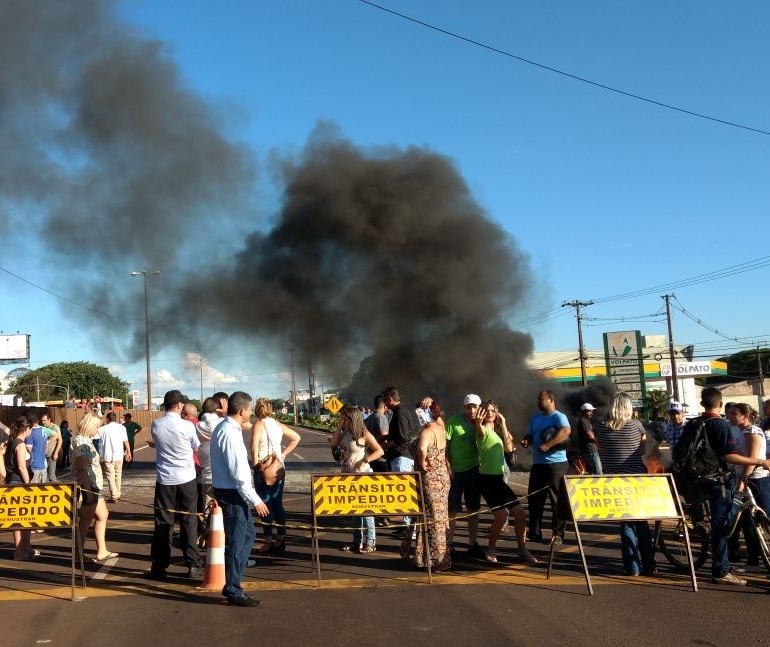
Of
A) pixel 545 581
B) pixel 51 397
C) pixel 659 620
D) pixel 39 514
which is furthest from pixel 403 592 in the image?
pixel 51 397

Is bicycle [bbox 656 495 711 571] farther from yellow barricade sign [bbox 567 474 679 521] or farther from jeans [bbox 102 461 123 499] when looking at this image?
jeans [bbox 102 461 123 499]

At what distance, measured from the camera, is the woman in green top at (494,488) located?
675cm

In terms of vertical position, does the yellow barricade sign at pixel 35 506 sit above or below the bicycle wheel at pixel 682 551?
above

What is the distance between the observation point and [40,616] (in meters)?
5.20

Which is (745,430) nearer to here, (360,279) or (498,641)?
(498,641)

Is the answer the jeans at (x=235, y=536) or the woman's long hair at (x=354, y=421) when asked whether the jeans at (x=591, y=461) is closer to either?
the woman's long hair at (x=354, y=421)

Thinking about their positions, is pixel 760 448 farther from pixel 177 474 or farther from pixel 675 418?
pixel 177 474

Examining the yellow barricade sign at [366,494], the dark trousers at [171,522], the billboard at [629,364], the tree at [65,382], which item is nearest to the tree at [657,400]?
the billboard at [629,364]

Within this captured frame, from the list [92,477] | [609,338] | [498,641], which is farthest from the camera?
[609,338]

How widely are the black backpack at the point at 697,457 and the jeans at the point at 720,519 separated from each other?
9cm

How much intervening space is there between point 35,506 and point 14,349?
199 feet

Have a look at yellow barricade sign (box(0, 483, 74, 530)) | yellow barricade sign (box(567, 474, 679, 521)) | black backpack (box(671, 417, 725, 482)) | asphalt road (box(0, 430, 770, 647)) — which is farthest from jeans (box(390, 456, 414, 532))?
yellow barricade sign (box(0, 483, 74, 530))

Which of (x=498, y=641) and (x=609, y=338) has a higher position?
(x=609, y=338)

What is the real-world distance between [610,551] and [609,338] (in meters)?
21.7
